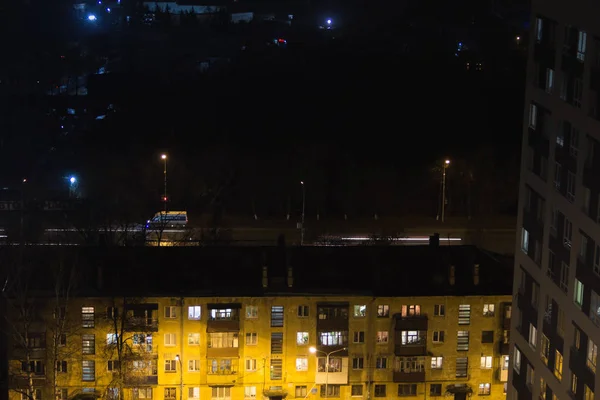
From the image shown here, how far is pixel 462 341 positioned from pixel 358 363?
195cm

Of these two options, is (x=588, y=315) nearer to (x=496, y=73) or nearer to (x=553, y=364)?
(x=553, y=364)

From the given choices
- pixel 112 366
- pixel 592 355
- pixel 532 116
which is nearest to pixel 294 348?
pixel 112 366

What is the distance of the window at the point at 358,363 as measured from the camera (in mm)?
18016

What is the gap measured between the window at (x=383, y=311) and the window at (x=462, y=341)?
1391mm

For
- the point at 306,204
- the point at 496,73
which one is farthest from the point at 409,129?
the point at 306,204

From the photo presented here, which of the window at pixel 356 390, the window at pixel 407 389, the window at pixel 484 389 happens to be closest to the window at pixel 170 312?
the window at pixel 356 390

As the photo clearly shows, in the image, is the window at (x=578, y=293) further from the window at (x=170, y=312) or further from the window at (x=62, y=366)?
the window at (x=62, y=366)

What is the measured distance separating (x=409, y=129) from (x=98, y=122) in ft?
41.1

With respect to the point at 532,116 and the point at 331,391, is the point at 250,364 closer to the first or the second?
the point at 331,391

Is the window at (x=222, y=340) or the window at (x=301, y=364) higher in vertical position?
the window at (x=222, y=340)

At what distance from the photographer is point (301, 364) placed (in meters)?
18.0

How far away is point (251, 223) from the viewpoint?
28.2 metres

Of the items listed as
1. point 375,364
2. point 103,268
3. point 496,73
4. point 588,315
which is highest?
point 496,73

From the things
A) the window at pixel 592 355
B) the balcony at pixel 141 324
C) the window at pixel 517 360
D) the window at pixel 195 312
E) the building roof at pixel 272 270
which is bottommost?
the balcony at pixel 141 324
